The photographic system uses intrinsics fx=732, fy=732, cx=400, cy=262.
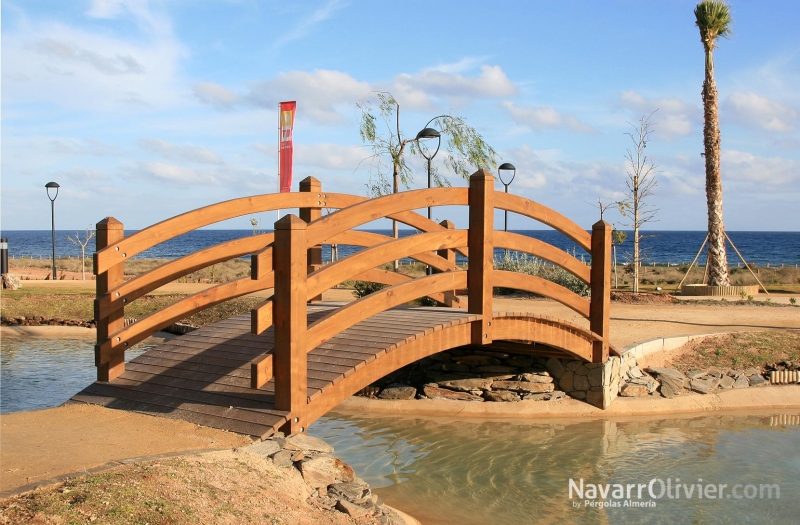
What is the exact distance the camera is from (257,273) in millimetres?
5984

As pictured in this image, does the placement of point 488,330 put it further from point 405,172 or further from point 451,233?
point 405,172

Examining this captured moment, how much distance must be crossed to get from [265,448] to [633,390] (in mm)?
7046

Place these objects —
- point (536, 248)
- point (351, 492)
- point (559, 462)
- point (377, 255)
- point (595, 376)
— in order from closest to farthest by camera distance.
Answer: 1. point (351, 492)
2. point (377, 255)
3. point (559, 462)
4. point (536, 248)
5. point (595, 376)

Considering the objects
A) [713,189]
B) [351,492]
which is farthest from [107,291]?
[713,189]

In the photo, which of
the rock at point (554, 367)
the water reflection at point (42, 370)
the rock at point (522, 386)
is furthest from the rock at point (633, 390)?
the water reflection at point (42, 370)

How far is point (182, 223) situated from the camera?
7.26 metres

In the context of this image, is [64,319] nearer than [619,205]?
Yes

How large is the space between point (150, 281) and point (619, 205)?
18420mm

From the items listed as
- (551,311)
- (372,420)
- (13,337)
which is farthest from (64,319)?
(551,311)

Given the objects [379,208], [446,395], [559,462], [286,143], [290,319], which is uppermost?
[286,143]

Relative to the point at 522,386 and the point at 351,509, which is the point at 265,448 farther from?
the point at 522,386

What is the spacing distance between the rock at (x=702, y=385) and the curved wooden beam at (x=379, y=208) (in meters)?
5.59

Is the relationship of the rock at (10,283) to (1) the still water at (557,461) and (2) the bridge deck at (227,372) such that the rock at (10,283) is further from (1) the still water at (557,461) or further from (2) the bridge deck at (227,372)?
(2) the bridge deck at (227,372)

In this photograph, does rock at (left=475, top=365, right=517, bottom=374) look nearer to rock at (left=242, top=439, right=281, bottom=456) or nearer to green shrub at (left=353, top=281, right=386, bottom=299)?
green shrub at (left=353, top=281, right=386, bottom=299)
